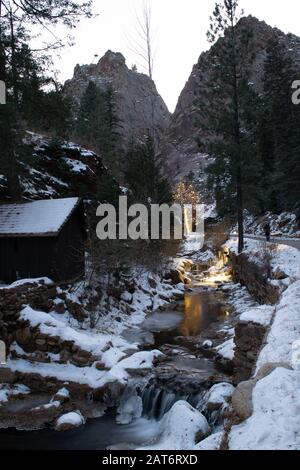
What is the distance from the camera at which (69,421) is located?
10.3 m

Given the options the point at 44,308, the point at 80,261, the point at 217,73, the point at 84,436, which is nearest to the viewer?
the point at 84,436

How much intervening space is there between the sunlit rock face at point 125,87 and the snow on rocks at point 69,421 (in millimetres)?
95331

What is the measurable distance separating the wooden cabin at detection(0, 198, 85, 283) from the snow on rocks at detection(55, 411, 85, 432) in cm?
734

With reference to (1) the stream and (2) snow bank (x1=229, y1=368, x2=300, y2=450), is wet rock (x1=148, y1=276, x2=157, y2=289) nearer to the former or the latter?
(1) the stream

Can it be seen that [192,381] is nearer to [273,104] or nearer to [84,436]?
[84,436]

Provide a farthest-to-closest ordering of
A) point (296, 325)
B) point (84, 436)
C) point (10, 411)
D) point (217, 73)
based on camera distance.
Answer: point (217, 73) → point (10, 411) → point (84, 436) → point (296, 325)

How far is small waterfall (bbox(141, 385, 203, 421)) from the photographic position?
10719 millimetres

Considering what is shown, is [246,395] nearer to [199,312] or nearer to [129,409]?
[129,409]

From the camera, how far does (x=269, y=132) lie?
4200cm

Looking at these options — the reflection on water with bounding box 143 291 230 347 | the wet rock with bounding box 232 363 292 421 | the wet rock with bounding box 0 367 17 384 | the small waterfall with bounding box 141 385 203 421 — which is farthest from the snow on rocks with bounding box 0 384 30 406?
the wet rock with bounding box 232 363 292 421

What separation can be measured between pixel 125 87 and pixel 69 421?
11148 centimetres

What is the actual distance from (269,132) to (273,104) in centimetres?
325
